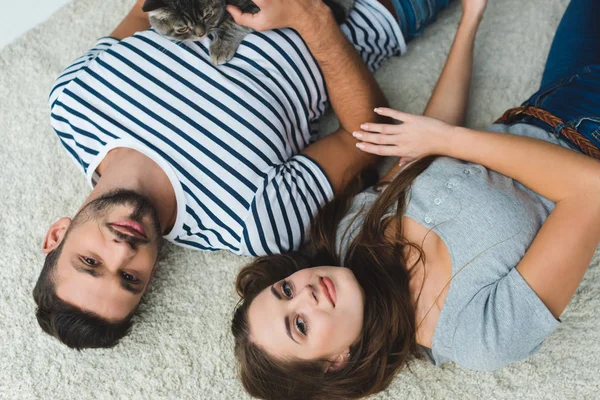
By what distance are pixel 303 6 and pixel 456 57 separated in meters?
0.41

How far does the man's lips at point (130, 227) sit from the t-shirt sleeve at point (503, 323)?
657mm

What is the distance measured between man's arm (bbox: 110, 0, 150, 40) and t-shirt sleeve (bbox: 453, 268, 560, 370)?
102cm

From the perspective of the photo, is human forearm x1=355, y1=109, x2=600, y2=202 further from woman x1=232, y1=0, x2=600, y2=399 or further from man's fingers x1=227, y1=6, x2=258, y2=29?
man's fingers x1=227, y1=6, x2=258, y2=29

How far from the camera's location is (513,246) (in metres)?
1.01

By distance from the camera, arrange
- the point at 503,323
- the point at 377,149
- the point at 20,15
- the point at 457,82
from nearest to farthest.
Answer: the point at 503,323 → the point at 377,149 → the point at 457,82 → the point at 20,15

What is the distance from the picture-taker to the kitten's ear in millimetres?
1047

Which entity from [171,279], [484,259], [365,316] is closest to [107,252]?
[171,279]

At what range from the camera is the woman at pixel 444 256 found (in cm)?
97

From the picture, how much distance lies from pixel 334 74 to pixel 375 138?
177 mm

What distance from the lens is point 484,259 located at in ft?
3.29

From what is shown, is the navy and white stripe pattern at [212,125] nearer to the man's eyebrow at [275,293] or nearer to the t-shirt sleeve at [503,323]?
the man's eyebrow at [275,293]

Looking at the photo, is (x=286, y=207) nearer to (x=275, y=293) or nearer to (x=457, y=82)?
(x=275, y=293)

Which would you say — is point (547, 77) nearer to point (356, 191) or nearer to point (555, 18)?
point (555, 18)

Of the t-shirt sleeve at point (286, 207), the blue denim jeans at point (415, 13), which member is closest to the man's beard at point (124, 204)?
the t-shirt sleeve at point (286, 207)
